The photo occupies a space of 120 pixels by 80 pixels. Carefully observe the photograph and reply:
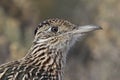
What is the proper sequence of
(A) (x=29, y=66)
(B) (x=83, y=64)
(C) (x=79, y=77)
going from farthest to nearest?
1. (B) (x=83, y=64)
2. (C) (x=79, y=77)
3. (A) (x=29, y=66)

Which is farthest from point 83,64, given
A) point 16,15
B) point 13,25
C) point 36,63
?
point 36,63

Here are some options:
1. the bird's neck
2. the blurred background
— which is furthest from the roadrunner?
the blurred background

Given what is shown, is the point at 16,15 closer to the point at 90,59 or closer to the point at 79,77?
the point at 90,59

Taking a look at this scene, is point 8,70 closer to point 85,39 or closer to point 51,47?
point 51,47

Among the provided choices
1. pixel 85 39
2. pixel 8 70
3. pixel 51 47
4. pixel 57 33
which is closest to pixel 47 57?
pixel 51 47

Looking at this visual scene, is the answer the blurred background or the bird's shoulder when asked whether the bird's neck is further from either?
the blurred background

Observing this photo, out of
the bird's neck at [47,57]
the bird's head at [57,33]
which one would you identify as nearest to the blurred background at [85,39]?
the bird's head at [57,33]

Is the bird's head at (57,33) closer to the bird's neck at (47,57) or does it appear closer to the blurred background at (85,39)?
the bird's neck at (47,57)
